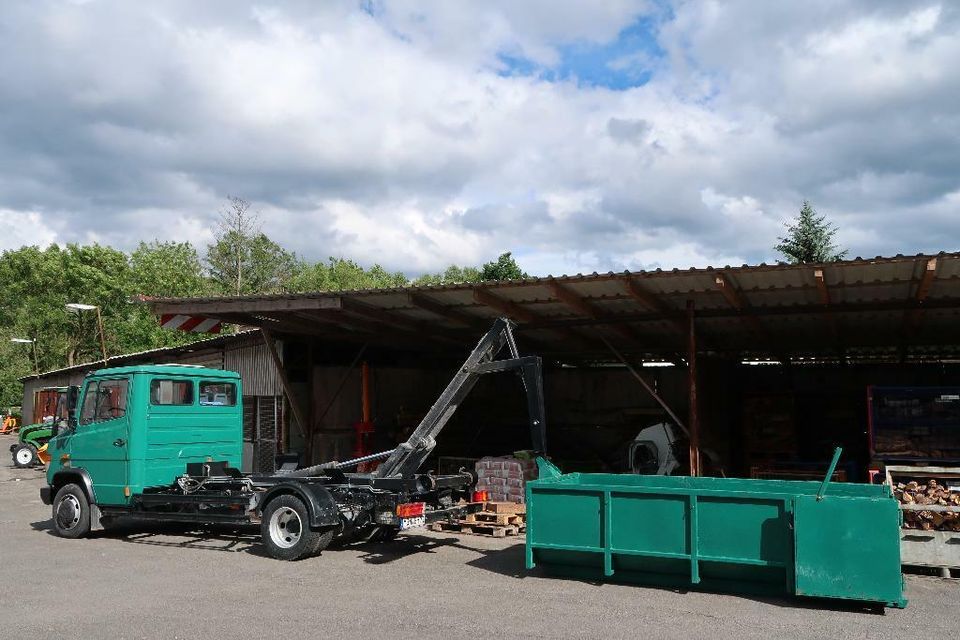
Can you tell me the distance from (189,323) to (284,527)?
24.3 feet

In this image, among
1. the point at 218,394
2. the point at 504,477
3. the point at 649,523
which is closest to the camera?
the point at 649,523

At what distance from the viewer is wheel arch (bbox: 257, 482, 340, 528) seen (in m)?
9.53

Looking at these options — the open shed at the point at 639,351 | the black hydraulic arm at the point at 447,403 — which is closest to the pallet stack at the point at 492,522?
A: the black hydraulic arm at the point at 447,403

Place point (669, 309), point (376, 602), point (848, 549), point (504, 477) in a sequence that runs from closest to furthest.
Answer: point (848, 549), point (376, 602), point (669, 309), point (504, 477)

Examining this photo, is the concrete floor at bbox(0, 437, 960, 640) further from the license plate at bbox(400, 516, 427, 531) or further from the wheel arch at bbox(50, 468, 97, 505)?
the wheel arch at bbox(50, 468, 97, 505)

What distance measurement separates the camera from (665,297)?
12281mm

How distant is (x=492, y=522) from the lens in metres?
12.0

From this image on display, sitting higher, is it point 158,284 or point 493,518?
point 158,284

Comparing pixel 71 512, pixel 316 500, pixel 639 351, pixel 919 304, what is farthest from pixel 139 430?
pixel 919 304

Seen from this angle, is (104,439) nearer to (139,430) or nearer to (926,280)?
(139,430)

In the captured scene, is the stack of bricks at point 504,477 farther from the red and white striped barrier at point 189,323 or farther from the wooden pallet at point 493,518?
the red and white striped barrier at point 189,323

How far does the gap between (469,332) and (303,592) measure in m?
8.99

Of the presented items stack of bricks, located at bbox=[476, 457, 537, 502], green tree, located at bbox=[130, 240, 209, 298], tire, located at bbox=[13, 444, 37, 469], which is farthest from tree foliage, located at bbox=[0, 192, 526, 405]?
stack of bricks, located at bbox=[476, 457, 537, 502]

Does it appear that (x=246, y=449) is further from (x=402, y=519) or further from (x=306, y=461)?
(x=402, y=519)
